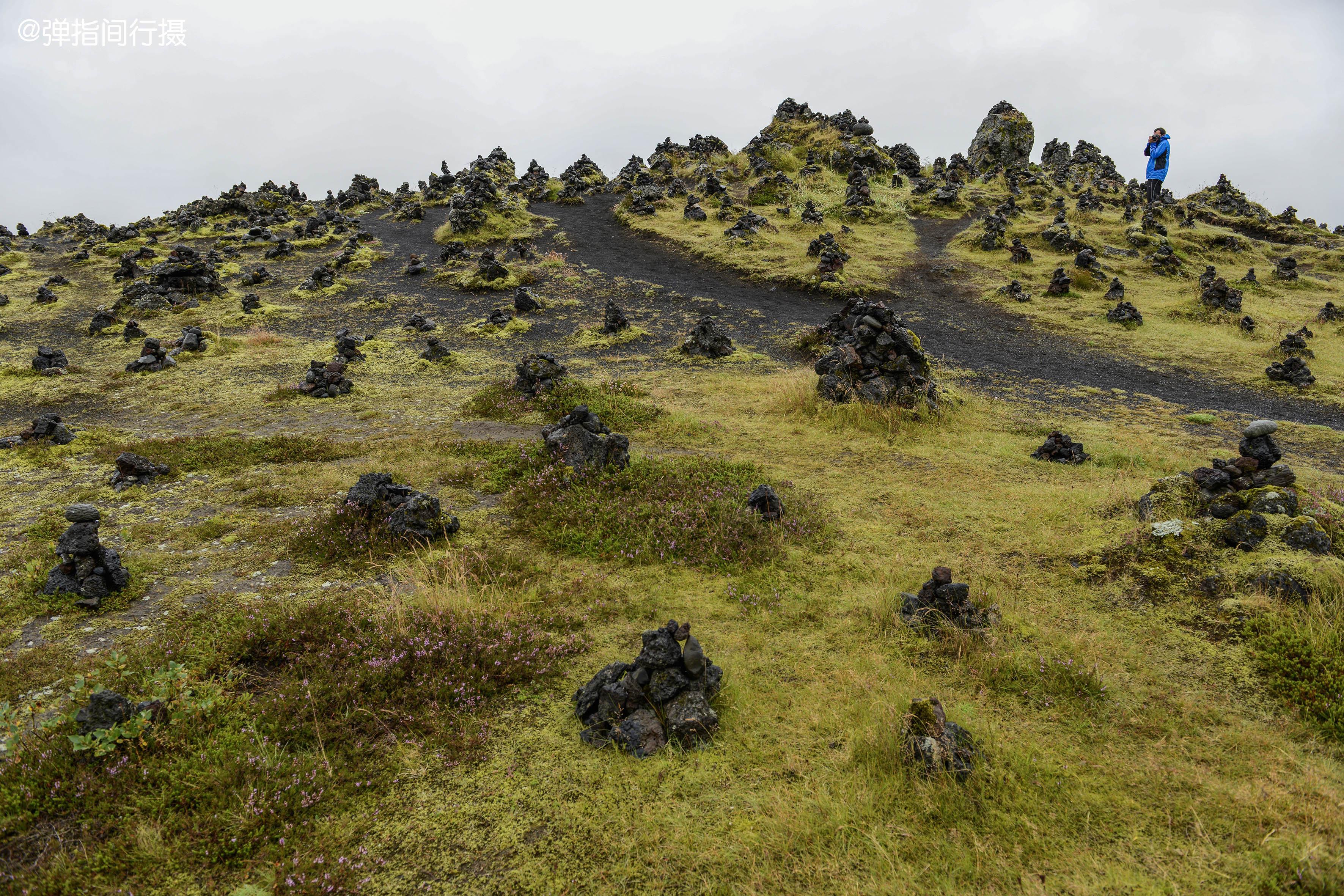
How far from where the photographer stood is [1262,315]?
2086 centimetres

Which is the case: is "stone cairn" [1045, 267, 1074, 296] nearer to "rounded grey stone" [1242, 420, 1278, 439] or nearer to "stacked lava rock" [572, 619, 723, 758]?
"rounded grey stone" [1242, 420, 1278, 439]

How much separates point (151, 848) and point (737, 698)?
4.25 m

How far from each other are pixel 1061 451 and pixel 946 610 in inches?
254

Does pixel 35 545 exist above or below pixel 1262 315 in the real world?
below

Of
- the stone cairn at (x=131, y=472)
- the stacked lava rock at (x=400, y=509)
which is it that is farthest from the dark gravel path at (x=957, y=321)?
the stone cairn at (x=131, y=472)

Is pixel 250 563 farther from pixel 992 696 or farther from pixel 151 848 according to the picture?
pixel 992 696

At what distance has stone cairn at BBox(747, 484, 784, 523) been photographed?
8.65 metres

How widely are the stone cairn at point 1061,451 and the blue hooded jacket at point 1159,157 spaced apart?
34.5 meters

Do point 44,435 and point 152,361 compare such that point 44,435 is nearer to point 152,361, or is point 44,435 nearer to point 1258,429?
point 152,361

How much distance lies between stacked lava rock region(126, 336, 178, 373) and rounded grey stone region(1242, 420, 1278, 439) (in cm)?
2571

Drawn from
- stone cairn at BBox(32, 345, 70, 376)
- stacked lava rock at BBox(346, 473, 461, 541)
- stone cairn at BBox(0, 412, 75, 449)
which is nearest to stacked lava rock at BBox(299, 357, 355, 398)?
stone cairn at BBox(0, 412, 75, 449)

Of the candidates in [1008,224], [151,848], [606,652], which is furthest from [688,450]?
[1008,224]

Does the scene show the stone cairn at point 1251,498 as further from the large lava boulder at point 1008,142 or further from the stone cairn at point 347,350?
the large lava boulder at point 1008,142

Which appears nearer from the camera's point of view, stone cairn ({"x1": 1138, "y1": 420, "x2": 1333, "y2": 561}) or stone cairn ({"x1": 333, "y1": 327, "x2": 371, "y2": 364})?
stone cairn ({"x1": 1138, "y1": 420, "x2": 1333, "y2": 561})
